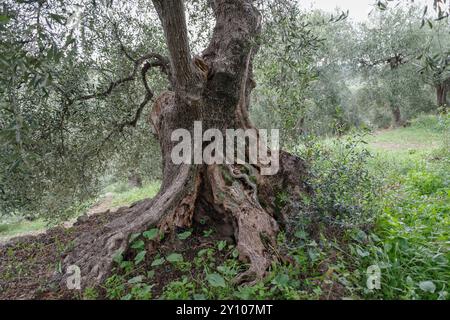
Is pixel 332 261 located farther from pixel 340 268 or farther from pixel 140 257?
pixel 140 257

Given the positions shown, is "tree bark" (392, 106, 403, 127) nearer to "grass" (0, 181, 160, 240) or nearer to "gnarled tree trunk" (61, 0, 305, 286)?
"grass" (0, 181, 160, 240)

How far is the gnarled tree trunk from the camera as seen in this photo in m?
3.41

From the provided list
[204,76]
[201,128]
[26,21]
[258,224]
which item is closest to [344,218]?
[258,224]

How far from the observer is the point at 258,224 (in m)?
3.63

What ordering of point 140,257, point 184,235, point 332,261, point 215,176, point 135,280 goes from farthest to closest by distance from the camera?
point 215,176
point 184,235
point 140,257
point 332,261
point 135,280

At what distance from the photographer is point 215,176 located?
409cm

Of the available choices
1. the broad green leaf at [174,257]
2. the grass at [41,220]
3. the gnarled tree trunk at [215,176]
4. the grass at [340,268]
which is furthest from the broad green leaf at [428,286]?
the grass at [41,220]

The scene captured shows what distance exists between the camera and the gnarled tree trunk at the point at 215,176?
341 centimetres

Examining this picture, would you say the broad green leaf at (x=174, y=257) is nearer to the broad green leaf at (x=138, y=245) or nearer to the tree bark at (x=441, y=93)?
the broad green leaf at (x=138, y=245)

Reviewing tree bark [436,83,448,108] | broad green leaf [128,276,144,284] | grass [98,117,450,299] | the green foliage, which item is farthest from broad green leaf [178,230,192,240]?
tree bark [436,83,448,108]

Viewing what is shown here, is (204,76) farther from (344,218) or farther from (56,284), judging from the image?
(56,284)

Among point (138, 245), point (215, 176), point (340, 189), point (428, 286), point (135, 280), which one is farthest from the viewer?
point (215, 176)

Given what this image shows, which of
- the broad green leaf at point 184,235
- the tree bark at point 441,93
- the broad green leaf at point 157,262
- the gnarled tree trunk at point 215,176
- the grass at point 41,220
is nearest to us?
the broad green leaf at point 157,262

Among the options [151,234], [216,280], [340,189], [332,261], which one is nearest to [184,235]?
[151,234]
